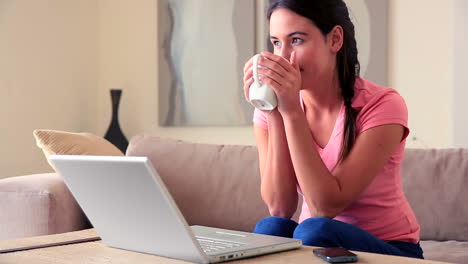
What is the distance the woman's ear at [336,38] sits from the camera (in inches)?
70.1

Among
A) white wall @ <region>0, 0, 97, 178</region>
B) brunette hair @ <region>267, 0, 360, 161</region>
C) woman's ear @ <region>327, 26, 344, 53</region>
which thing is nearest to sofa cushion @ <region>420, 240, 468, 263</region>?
brunette hair @ <region>267, 0, 360, 161</region>

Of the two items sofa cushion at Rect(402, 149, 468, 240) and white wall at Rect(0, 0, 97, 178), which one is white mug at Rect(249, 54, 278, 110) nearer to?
sofa cushion at Rect(402, 149, 468, 240)

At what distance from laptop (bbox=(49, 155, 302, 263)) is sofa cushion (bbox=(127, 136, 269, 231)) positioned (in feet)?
4.30

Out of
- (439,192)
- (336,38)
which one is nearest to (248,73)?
(336,38)

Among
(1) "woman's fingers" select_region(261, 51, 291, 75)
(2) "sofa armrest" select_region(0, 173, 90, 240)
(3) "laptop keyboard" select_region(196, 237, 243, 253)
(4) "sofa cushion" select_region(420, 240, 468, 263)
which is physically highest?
(1) "woman's fingers" select_region(261, 51, 291, 75)

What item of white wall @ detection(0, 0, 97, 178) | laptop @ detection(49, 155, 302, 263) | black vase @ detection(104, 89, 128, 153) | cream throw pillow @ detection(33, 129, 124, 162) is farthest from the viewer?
black vase @ detection(104, 89, 128, 153)

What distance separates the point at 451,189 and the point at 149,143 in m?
1.16

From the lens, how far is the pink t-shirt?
67.2 inches

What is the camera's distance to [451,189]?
256 centimetres

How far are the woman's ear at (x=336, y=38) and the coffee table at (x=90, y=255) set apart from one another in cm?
62

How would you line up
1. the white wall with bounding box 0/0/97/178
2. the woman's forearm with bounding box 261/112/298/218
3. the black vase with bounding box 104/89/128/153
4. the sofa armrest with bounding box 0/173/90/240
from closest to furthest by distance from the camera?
the woman's forearm with bounding box 261/112/298/218 → the sofa armrest with bounding box 0/173/90/240 → the white wall with bounding box 0/0/97/178 → the black vase with bounding box 104/89/128/153

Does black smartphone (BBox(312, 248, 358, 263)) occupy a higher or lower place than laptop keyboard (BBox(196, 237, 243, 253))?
higher

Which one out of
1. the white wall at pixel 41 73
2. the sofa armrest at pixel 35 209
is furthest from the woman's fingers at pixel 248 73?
the white wall at pixel 41 73

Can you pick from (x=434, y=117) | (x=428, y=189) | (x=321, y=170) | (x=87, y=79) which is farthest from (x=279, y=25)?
(x=87, y=79)
